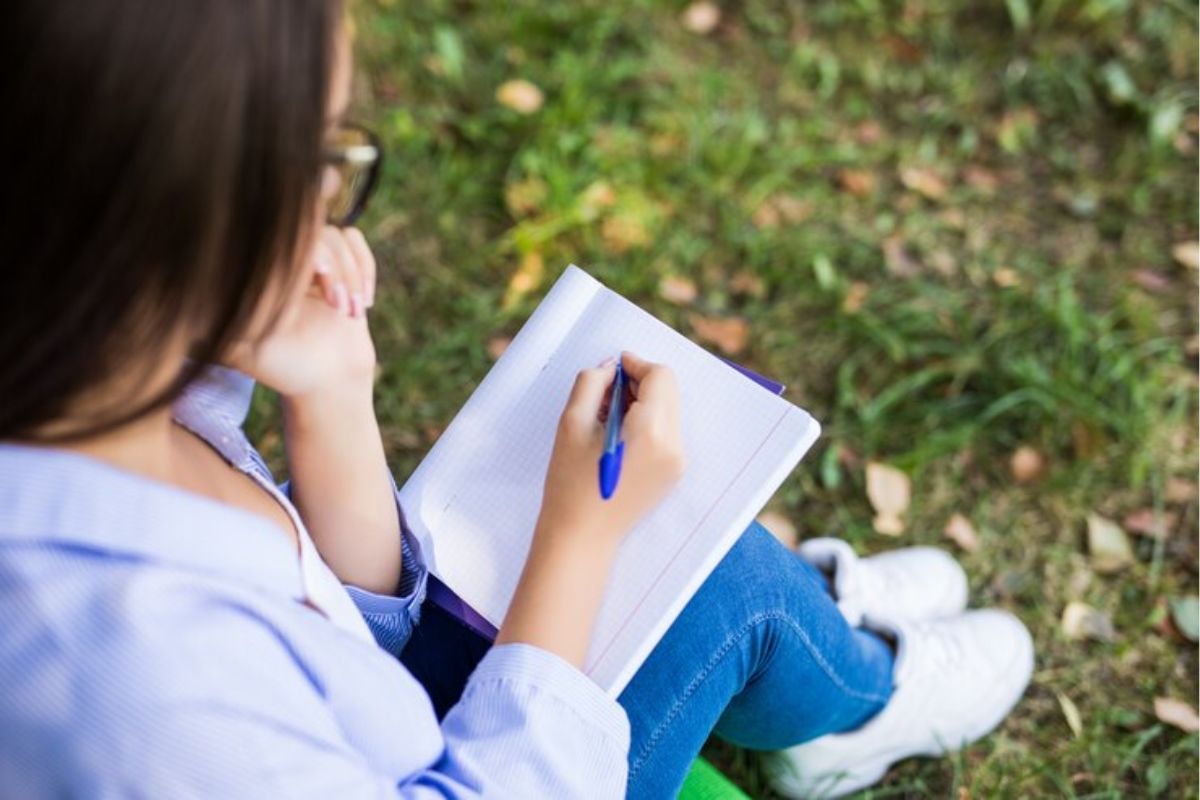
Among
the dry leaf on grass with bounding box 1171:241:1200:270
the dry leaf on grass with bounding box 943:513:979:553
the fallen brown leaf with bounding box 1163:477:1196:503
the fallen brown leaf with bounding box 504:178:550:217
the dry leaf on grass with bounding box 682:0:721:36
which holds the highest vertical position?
the dry leaf on grass with bounding box 1171:241:1200:270

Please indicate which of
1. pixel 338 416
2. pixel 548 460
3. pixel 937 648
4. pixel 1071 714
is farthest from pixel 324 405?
pixel 1071 714

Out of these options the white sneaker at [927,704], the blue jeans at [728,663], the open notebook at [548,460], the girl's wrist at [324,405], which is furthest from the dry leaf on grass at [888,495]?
the girl's wrist at [324,405]

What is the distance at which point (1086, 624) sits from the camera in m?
1.89

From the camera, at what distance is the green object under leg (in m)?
1.37

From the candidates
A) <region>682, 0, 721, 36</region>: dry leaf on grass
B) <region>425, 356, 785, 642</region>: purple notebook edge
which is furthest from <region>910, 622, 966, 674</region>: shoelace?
<region>682, 0, 721, 36</region>: dry leaf on grass

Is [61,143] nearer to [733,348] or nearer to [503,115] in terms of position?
[733,348]

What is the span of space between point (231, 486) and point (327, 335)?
0.17m

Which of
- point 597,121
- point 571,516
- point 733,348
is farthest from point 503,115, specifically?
point 571,516

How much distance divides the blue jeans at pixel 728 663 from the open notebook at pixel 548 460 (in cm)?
10

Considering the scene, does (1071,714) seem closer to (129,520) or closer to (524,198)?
(524,198)

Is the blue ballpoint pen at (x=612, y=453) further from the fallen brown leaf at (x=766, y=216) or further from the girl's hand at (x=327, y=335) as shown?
the fallen brown leaf at (x=766, y=216)

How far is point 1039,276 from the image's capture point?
234cm

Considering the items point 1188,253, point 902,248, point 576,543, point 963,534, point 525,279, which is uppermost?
point 1188,253

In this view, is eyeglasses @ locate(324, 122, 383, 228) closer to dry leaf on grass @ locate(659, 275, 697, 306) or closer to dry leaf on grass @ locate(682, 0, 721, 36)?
dry leaf on grass @ locate(659, 275, 697, 306)
